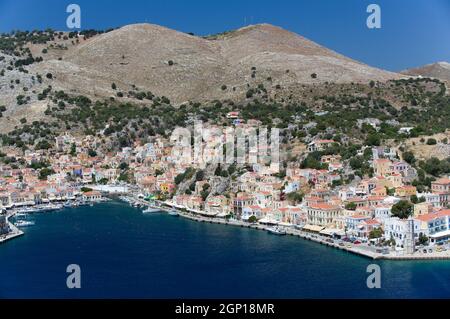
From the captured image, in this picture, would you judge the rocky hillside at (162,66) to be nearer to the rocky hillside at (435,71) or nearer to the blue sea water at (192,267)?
the rocky hillside at (435,71)

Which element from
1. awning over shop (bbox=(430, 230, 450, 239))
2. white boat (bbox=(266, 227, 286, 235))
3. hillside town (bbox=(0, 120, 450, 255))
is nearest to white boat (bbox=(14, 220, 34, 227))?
hillside town (bbox=(0, 120, 450, 255))

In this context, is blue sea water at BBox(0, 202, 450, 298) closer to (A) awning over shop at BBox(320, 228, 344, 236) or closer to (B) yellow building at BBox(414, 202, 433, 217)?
(A) awning over shop at BBox(320, 228, 344, 236)

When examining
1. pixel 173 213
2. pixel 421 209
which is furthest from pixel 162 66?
pixel 421 209

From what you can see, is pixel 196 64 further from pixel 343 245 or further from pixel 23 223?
pixel 343 245

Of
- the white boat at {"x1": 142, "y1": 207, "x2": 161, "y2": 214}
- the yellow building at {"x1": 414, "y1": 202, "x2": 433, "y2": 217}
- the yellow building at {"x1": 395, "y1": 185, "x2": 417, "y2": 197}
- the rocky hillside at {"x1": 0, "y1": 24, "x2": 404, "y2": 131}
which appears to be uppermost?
the rocky hillside at {"x1": 0, "y1": 24, "x2": 404, "y2": 131}

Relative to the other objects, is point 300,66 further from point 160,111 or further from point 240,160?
point 240,160
